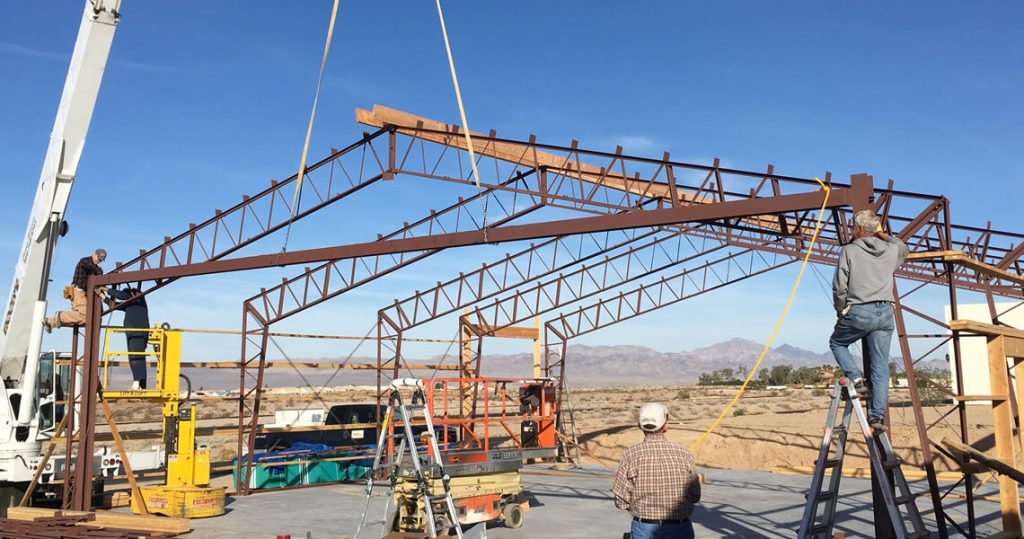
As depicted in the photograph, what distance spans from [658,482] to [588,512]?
390 inches

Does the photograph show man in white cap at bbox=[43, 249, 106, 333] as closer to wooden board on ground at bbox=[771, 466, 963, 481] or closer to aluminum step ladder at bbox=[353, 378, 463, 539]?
aluminum step ladder at bbox=[353, 378, 463, 539]

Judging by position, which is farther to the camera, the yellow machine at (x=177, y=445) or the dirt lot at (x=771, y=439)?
the dirt lot at (x=771, y=439)

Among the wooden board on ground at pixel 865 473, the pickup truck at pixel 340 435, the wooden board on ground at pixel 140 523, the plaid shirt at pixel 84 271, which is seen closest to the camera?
the wooden board on ground at pixel 140 523

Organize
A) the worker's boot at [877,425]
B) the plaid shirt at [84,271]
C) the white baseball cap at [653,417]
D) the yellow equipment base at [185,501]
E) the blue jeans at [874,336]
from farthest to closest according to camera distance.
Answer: the plaid shirt at [84,271], the yellow equipment base at [185,501], the blue jeans at [874,336], the worker's boot at [877,425], the white baseball cap at [653,417]

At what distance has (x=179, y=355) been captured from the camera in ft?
52.4

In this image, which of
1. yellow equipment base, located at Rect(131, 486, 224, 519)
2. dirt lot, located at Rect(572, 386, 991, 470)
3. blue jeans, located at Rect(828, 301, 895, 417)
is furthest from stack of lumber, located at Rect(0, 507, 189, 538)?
dirt lot, located at Rect(572, 386, 991, 470)

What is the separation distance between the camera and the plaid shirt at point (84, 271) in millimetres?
16859

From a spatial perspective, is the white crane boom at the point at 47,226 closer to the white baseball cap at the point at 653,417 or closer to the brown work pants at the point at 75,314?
the brown work pants at the point at 75,314

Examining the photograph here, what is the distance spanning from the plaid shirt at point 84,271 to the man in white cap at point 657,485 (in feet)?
46.1

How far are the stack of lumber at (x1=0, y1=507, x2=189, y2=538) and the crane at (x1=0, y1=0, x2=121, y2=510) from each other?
204 centimetres

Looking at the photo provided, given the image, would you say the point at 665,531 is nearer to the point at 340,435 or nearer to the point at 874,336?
the point at 874,336

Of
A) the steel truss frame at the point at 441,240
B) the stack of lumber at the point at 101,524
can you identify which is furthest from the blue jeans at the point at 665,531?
the stack of lumber at the point at 101,524

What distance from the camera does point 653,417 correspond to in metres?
6.43

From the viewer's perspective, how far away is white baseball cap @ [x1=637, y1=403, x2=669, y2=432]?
21.0ft
